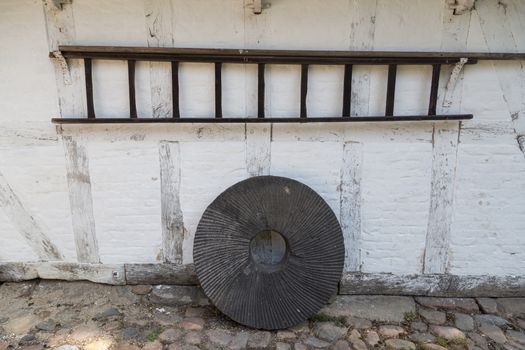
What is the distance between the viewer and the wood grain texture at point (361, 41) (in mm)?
2438

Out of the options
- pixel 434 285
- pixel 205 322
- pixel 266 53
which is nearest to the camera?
pixel 266 53

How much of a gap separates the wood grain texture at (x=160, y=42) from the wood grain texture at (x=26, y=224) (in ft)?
3.38

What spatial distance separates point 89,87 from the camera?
2463 mm

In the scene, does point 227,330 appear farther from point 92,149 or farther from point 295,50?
point 295,50

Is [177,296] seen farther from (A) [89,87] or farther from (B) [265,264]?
(A) [89,87]

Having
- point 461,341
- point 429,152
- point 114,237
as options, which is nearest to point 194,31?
point 114,237

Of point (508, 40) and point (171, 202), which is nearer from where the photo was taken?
point (508, 40)

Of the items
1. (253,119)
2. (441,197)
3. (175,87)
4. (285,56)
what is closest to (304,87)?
(285,56)

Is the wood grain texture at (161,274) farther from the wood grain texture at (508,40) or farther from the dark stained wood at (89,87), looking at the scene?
the wood grain texture at (508,40)

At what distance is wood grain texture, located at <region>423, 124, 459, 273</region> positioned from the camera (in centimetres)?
259

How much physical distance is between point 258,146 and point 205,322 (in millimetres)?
1073

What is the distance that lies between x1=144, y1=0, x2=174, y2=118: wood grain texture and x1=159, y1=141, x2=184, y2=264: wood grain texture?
0.74 feet

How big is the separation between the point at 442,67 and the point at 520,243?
1215 millimetres

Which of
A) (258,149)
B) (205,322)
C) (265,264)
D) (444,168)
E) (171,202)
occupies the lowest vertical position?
(205,322)
